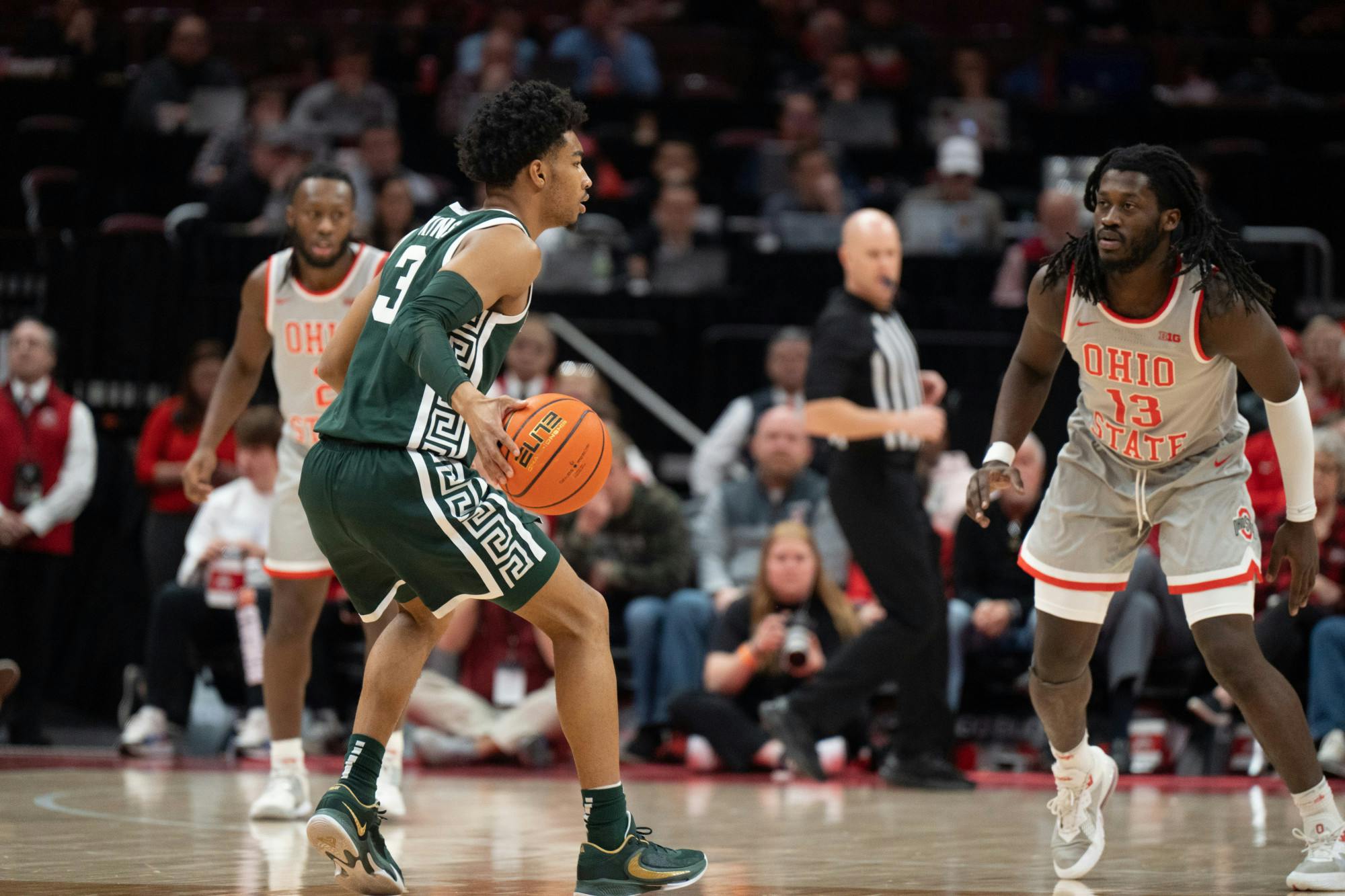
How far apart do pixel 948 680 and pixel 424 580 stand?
3.85 meters

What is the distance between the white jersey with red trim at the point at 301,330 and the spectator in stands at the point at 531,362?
3.01 meters

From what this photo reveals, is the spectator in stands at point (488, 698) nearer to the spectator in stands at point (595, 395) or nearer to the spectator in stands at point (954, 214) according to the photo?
the spectator in stands at point (595, 395)

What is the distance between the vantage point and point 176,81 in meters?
→ 12.8

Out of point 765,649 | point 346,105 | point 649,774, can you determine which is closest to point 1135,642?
point 765,649

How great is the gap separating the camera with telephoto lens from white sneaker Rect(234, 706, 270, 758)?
2579 millimetres

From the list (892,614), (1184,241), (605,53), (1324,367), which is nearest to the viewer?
(1184,241)

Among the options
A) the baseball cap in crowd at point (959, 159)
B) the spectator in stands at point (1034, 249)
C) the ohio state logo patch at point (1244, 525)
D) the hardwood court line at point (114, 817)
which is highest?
the baseball cap in crowd at point (959, 159)

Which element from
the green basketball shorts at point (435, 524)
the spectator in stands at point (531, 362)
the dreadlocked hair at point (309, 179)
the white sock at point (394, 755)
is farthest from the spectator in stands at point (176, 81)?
the green basketball shorts at point (435, 524)

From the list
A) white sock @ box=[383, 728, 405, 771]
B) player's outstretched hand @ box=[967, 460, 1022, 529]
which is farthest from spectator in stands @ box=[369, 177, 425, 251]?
player's outstretched hand @ box=[967, 460, 1022, 529]

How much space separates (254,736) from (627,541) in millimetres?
2051

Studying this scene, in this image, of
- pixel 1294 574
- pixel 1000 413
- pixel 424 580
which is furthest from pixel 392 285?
pixel 1294 574

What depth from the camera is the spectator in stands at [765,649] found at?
7.74m

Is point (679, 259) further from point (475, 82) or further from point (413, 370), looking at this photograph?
point (413, 370)

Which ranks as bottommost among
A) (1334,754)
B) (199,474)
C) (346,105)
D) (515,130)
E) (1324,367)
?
(1334,754)
